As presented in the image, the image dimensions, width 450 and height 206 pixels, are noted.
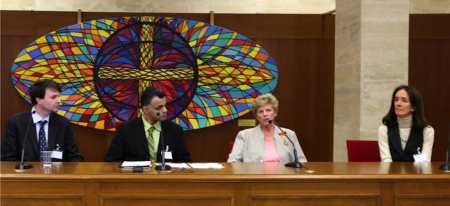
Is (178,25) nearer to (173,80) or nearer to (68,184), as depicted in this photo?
(173,80)

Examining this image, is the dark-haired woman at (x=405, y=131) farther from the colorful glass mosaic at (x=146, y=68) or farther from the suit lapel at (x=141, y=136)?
the colorful glass mosaic at (x=146, y=68)

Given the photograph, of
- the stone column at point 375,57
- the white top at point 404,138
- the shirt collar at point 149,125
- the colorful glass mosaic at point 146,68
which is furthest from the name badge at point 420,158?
the colorful glass mosaic at point 146,68

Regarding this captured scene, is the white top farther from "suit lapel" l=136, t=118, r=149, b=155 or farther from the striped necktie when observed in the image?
the striped necktie

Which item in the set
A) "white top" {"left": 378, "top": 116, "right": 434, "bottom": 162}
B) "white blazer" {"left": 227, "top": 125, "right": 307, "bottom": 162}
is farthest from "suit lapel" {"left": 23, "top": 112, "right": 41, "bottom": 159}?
"white top" {"left": 378, "top": 116, "right": 434, "bottom": 162}

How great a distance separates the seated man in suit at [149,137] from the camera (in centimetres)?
425

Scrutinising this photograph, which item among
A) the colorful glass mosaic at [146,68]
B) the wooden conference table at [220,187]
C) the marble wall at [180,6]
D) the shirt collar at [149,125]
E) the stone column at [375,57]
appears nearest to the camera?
the wooden conference table at [220,187]

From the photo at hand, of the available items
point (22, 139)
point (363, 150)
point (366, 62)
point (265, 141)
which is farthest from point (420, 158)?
point (22, 139)

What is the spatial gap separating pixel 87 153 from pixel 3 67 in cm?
135

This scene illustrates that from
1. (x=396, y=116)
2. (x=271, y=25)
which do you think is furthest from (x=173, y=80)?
(x=396, y=116)

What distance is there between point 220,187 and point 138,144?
1.16 m

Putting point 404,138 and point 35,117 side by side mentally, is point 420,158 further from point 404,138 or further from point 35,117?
point 35,117

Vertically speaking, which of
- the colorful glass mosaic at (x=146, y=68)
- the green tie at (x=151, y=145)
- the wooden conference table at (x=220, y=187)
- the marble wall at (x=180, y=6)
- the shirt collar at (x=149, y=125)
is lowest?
the wooden conference table at (x=220, y=187)

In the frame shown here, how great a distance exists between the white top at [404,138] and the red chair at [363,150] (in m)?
0.22

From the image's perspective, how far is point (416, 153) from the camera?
442 centimetres
